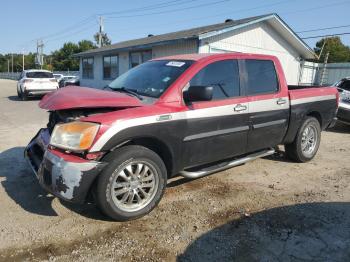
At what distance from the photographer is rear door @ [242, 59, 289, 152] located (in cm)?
479

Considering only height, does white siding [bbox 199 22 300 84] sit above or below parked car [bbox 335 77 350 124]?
above

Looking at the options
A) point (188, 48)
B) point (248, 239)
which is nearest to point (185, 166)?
point (248, 239)

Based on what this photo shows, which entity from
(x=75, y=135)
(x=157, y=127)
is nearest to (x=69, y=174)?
(x=75, y=135)

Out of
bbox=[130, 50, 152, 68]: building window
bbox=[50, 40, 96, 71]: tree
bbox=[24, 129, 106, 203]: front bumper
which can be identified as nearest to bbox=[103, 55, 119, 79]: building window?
bbox=[130, 50, 152, 68]: building window

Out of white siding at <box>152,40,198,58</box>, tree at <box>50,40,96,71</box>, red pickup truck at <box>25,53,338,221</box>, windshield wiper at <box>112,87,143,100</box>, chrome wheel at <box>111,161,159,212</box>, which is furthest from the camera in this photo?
tree at <box>50,40,96,71</box>

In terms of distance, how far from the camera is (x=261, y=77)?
503cm

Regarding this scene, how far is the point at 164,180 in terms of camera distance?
3.86m

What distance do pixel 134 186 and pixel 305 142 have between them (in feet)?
11.9

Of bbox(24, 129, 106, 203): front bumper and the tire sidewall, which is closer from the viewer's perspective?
bbox(24, 129, 106, 203): front bumper

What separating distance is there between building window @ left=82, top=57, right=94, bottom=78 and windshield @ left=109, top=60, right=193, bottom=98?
21.8m

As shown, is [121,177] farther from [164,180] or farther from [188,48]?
[188,48]

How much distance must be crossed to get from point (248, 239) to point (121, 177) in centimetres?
144

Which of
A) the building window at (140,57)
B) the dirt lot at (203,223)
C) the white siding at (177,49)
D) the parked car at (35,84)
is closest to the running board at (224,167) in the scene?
the dirt lot at (203,223)

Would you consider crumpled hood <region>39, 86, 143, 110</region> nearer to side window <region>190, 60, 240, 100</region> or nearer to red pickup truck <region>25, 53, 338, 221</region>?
red pickup truck <region>25, 53, 338, 221</region>
